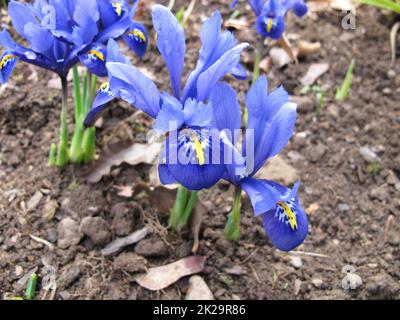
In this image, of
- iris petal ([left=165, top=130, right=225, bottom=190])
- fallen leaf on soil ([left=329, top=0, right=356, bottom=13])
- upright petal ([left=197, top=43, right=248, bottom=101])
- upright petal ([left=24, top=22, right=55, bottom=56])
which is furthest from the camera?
fallen leaf on soil ([left=329, top=0, right=356, bottom=13])

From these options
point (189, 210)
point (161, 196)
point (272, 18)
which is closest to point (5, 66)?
point (161, 196)

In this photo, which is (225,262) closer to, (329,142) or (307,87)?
(329,142)

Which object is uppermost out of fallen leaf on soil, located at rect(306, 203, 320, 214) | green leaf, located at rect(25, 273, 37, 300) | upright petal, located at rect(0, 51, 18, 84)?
upright petal, located at rect(0, 51, 18, 84)

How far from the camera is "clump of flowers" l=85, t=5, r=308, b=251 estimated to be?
204 cm

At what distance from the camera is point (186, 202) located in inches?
106

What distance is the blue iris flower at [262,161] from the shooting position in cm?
221

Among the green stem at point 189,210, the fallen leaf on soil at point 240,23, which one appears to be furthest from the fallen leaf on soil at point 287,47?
the green stem at point 189,210

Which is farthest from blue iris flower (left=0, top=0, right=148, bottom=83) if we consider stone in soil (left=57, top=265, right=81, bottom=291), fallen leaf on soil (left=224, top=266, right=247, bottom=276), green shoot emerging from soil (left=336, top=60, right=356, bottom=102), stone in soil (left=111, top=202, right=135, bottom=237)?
green shoot emerging from soil (left=336, top=60, right=356, bottom=102)

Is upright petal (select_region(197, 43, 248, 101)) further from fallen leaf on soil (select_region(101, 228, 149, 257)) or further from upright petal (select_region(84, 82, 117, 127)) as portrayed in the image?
fallen leaf on soil (select_region(101, 228, 149, 257))

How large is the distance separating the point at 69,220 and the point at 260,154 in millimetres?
1090

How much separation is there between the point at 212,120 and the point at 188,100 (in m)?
0.24

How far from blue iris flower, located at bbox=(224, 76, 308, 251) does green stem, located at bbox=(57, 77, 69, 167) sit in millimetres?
988

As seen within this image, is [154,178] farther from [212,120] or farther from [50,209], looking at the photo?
[212,120]
